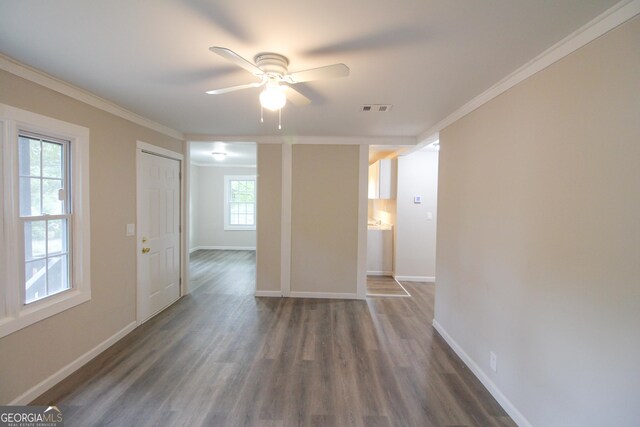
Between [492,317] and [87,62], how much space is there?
3.52 meters

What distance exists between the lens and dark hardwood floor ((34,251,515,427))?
197 centimetres

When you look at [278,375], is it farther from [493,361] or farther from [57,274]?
[57,274]

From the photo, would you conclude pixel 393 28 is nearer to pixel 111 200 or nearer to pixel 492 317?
pixel 492 317

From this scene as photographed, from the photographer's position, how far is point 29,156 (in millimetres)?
2105

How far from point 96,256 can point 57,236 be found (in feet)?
1.28

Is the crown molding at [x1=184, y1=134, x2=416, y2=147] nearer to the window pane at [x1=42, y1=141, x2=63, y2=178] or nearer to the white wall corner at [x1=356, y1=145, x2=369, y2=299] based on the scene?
the white wall corner at [x1=356, y1=145, x2=369, y2=299]

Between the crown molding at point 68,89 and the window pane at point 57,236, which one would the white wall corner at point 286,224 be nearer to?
the crown molding at point 68,89

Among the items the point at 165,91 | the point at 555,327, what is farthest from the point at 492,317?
the point at 165,91

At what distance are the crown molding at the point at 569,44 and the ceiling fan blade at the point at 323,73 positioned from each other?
1.22m

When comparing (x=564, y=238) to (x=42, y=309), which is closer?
(x=564, y=238)

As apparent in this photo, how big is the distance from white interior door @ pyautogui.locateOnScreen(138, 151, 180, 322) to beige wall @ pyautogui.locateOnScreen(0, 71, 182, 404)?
139 mm

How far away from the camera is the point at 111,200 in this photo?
282 centimetres

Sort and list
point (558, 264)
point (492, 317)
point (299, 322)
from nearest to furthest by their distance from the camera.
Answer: point (558, 264) < point (492, 317) < point (299, 322)

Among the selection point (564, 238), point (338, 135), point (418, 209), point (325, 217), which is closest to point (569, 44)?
point (564, 238)
